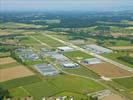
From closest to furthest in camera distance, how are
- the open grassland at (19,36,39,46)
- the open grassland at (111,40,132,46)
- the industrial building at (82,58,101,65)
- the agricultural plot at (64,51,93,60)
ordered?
the industrial building at (82,58,101,65) < the agricultural plot at (64,51,93,60) < the open grassland at (111,40,132,46) < the open grassland at (19,36,39,46)

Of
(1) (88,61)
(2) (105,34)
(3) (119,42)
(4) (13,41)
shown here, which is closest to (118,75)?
(1) (88,61)

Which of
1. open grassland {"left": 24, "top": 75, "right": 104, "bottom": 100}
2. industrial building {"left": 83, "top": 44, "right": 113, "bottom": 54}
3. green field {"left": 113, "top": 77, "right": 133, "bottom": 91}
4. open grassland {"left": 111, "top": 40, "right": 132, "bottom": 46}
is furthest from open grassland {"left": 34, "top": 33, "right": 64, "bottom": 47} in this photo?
green field {"left": 113, "top": 77, "right": 133, "bottom": 91}

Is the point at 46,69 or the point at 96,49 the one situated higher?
the point at 46,69

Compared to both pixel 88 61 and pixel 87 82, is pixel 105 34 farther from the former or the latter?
pixel 87 82

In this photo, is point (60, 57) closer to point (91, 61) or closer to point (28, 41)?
A: point (91, 61)

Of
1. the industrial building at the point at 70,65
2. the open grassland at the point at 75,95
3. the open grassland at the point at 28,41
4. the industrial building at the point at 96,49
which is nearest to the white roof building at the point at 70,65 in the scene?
the industrial building at the point at 70,65

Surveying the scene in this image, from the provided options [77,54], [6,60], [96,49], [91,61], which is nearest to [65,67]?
[91,61]

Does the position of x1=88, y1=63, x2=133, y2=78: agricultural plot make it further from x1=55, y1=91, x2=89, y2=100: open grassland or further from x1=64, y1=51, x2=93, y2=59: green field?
x1=55, y1=91, x2=89, y2=100: open grassland
